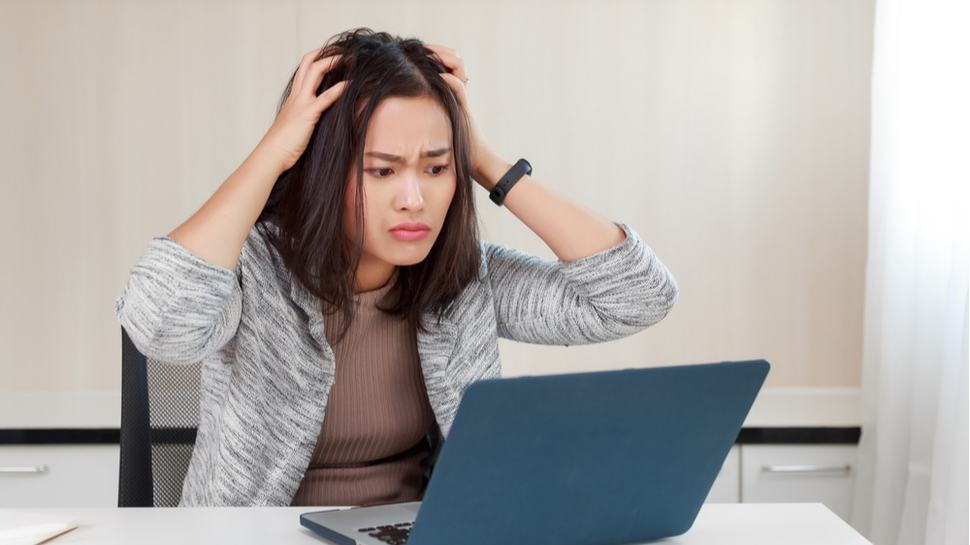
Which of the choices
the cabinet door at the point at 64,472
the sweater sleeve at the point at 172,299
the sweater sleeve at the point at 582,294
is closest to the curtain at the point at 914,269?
the sweater sleeve at the point at 582,294

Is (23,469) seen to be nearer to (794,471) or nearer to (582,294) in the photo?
(582,294)

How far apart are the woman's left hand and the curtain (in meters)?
0.81

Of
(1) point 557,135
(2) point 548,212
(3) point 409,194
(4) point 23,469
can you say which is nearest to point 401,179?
(3) point 409,194

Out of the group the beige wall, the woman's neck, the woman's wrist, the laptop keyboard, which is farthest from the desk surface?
the beige wall

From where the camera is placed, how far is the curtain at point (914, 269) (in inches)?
57.4

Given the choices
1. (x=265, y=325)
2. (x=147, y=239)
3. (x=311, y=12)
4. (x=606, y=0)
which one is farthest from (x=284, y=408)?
(x=606, y=0)

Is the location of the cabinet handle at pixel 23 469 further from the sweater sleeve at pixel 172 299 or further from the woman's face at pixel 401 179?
the woman's face at pixel 401 179

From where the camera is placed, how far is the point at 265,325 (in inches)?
45.1

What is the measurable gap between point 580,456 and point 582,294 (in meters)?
0.62

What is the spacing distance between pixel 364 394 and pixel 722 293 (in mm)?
1027

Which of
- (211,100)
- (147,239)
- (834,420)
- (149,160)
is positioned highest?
(211,100)

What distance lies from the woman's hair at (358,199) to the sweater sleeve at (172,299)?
0.14 m

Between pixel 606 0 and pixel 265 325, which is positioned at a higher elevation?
pixel 606 0

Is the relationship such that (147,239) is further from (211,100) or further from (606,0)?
(606,0)
